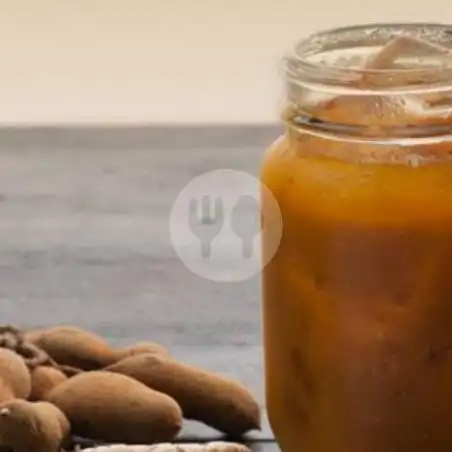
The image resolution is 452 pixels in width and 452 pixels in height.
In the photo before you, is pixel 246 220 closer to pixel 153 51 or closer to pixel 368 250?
pixel 368 250

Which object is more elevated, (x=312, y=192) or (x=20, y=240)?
(x=312, y=192)

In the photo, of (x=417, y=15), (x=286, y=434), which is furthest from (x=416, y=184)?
Answer: (x=417, y=15)

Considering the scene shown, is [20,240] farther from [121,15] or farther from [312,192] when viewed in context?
[121,15]

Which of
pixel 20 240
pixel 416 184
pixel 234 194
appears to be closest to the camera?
pixel 416 184

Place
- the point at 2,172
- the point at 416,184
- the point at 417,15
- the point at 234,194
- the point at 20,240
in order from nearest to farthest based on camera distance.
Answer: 1. the point at 416,184
2. the point at 234,194
3. the point at 20,240
4. the point at 2,172
5. the point at 417,15

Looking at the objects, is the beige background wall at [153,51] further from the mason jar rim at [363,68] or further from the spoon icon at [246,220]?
the mason jar rim at [363,68]

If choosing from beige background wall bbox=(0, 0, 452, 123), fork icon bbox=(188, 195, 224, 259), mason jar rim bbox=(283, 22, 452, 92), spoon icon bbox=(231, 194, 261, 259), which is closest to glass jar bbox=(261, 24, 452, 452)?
mason jar rim bbox=(283, 22, 452, 92)

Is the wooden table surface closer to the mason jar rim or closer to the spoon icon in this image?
the spoon icon

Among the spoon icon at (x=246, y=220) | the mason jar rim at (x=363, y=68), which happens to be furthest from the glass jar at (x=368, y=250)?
the spoon icon at (x=246, y=220)
